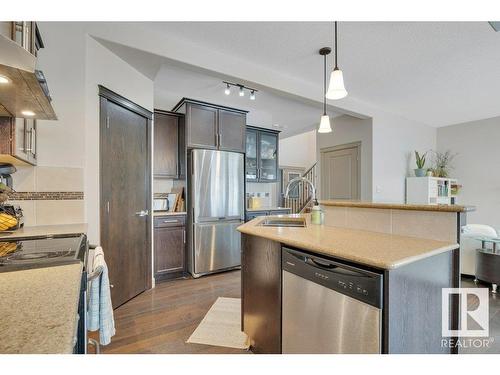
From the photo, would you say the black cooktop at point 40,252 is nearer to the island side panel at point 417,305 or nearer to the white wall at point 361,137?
the island side panel at point 417,305

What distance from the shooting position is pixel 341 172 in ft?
15.8

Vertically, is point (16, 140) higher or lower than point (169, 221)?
higher

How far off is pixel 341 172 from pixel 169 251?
343cm

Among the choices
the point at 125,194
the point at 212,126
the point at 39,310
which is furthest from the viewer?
the point at 212,126

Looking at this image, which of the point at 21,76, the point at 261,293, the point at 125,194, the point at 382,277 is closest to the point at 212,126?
the point at 125,194

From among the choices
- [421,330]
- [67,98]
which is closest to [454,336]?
[421,330]

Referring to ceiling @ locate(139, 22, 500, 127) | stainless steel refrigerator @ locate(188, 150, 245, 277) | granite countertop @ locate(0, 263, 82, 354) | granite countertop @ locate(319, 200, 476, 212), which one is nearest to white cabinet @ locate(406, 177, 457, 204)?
ceiling @ locate(139, 22, 500, 127)

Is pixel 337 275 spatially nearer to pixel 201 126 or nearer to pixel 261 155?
pixel 201 126

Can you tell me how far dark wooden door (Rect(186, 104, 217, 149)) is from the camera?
11.0 feet

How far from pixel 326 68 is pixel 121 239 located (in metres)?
2.96

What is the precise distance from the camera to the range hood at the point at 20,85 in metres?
0.80

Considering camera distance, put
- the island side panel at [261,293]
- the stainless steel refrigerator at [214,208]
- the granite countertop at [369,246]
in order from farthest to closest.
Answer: the stainless steel refrigerator at [214,208]
the island side panel at [261,293]
the granite countertop at [369,246]

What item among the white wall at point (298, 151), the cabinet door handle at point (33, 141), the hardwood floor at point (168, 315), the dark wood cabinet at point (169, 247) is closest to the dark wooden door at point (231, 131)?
the dark wood cabinet at point (169, 247)

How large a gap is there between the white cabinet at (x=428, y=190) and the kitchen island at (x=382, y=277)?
11.9ft
